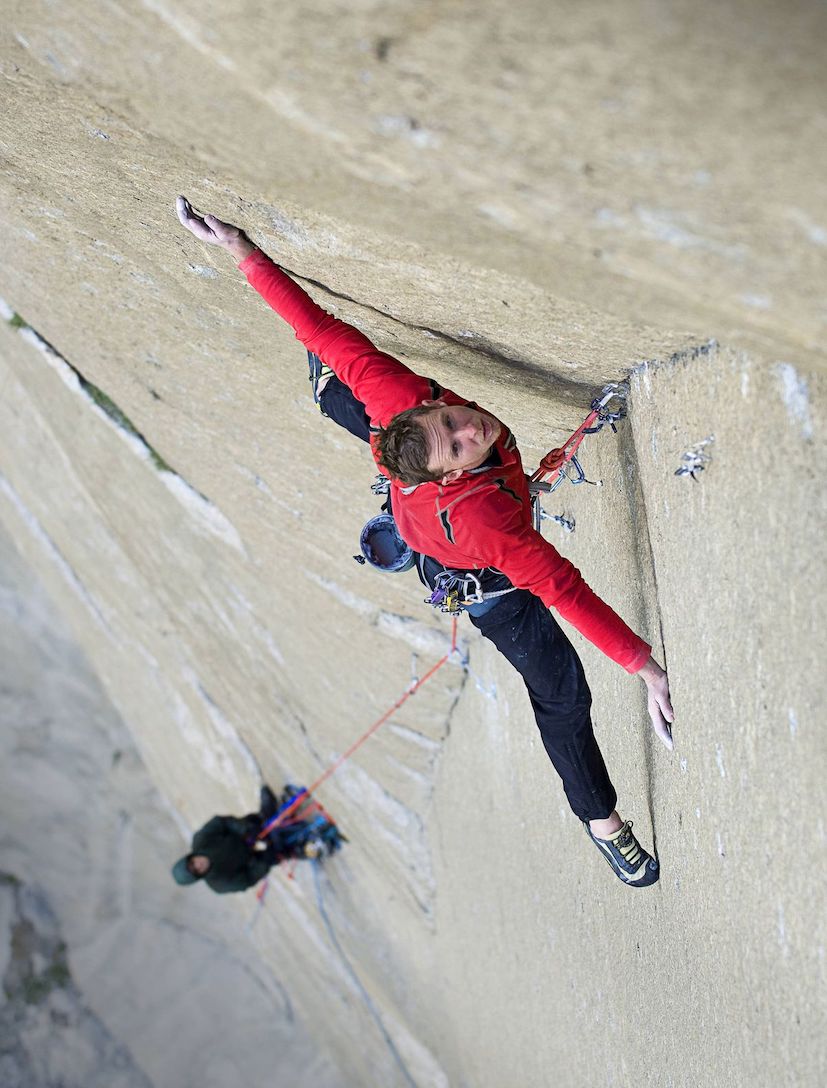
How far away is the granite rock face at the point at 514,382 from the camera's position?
32.9 inches

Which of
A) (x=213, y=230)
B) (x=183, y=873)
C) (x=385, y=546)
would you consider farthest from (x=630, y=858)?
(x=183, y=873)

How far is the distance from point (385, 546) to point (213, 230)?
655mm

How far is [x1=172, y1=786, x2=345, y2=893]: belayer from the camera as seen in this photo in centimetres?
430

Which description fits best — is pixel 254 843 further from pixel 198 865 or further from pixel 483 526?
pixel 483 526

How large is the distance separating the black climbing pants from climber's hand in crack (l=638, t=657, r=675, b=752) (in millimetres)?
176

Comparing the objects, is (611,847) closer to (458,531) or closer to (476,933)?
(458,531)

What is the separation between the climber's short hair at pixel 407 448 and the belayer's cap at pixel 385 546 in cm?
38

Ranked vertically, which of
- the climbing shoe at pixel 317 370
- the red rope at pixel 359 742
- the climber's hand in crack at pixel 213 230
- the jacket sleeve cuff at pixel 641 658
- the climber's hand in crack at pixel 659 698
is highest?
the red rope at pixel 359 742

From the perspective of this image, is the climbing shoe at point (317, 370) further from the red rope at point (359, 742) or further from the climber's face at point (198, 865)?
the climber's face at point (198, 865)

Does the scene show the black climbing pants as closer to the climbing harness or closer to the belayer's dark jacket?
the climbing harness

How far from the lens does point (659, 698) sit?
1.61m

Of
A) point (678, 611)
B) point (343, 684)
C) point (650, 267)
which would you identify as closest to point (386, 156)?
point (650, 267)

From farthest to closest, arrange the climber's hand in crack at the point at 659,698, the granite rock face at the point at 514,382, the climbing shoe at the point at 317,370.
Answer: the climbing shoe at the point at 317,370, the climber's hand in crack at the point at 659,698, the granite rock face at the point at 514,382

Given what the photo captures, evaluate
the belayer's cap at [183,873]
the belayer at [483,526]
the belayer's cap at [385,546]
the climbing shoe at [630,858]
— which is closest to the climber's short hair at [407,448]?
the belayer at [483,526]
